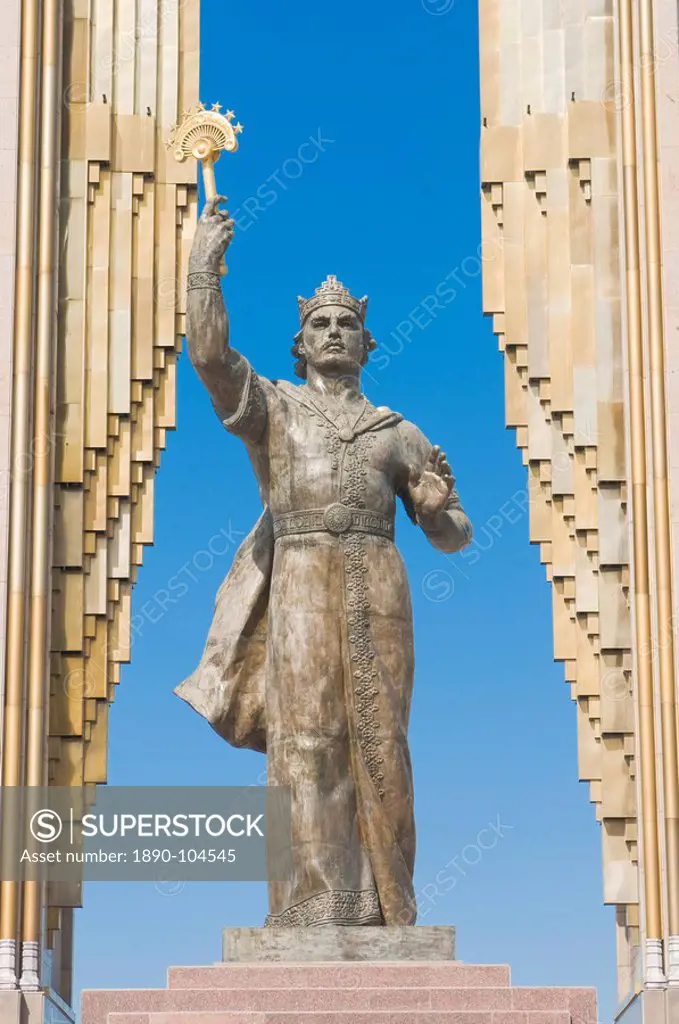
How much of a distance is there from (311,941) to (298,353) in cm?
334

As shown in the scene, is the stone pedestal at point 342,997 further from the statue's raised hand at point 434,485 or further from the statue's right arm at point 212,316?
the statue's right arm at point 212,316

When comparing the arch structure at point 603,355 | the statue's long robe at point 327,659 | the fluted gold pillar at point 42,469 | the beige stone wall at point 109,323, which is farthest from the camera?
the beige stone wall at point 109,323

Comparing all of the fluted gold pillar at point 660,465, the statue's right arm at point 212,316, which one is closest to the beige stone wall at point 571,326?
the fluted gold pillar at point 660,465

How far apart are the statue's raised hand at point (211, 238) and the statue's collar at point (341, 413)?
0.90 meters

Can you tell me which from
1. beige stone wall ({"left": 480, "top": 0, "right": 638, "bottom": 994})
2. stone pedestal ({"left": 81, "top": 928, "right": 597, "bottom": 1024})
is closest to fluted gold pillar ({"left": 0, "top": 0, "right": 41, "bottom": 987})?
stone pedestal ({"left": 81, "top": 928, "right": 597, "bottom": 1024})

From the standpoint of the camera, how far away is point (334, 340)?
1216 centimetres

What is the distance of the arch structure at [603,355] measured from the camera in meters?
14.2

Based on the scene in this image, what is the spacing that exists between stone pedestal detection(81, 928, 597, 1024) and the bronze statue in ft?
2.07

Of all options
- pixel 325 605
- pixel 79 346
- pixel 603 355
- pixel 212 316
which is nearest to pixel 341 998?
pixel 325 605

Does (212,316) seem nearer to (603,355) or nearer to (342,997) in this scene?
(342,997)

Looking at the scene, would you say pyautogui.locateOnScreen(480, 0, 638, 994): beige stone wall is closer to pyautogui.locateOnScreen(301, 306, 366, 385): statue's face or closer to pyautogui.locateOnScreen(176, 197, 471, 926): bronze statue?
pyautogui.locateOnScreen(176, 197, 471, 926): bronze statue

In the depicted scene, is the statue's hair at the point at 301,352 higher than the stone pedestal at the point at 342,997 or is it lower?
higher

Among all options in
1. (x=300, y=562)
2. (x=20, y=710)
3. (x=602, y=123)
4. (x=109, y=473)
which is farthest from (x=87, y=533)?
(x=602, y=123)

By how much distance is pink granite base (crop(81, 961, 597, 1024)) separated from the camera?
34.1 ft
